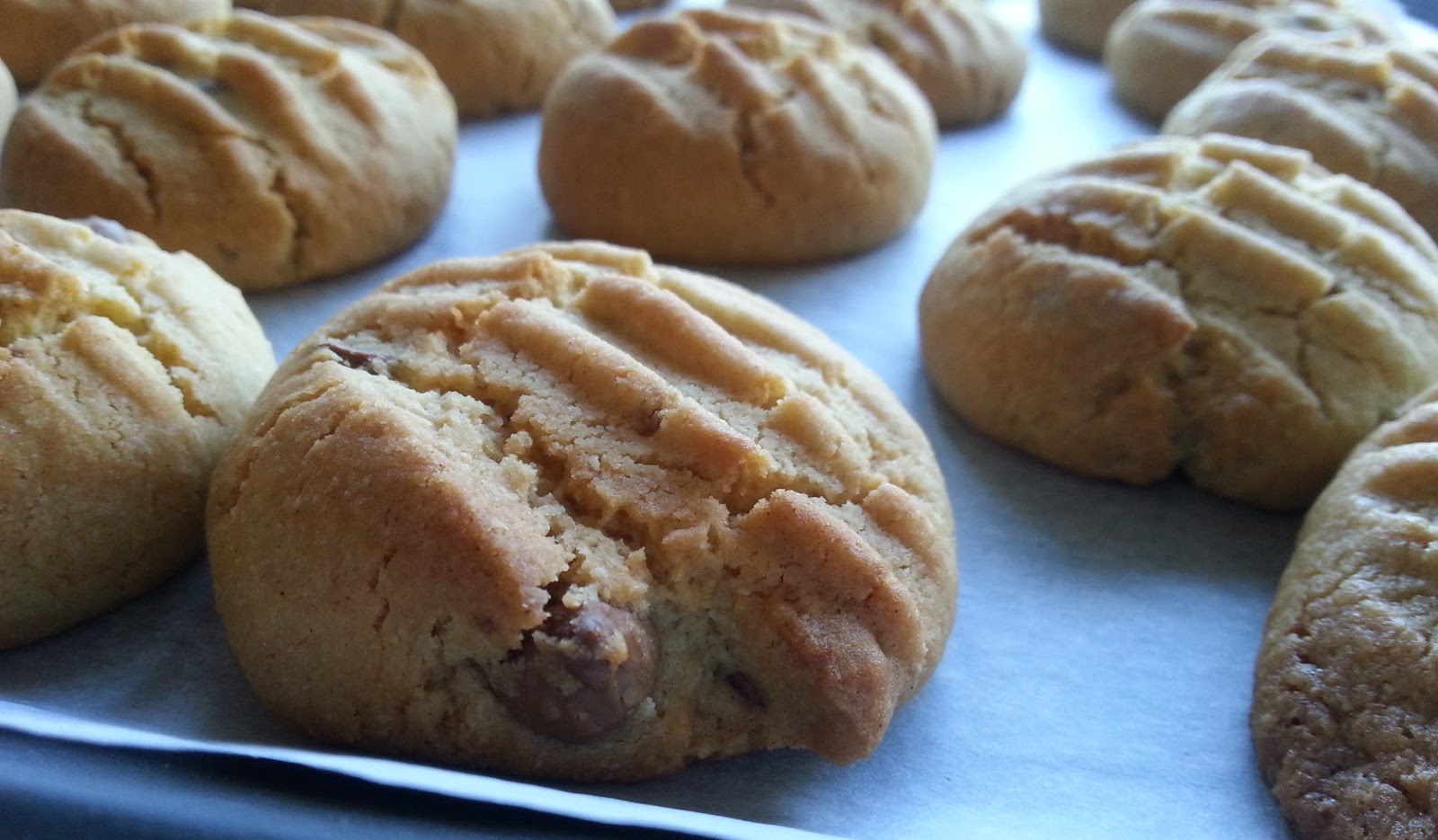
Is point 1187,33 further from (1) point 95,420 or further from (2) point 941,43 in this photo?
(1) point 95,420

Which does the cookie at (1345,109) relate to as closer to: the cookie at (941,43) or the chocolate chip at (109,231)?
the cookie at (941,43)

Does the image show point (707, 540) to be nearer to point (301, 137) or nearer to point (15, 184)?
point (301, 137)

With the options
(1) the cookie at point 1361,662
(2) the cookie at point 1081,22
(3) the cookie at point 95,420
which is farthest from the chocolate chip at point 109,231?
(2) the cookie at point 1081,22

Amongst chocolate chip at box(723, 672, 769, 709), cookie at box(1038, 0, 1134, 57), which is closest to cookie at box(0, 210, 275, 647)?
chocolate chip at box(723, 672, 769, 709)

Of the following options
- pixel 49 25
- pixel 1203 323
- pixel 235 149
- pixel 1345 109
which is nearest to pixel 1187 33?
pixel 1345 109

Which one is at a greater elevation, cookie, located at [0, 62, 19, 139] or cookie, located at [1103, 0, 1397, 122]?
cookie, located at [1103, 0, 1397, 122]

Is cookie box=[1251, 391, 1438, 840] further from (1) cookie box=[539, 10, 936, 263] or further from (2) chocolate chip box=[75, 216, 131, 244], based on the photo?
(2) chocolate chip box=[75, 216, 131, 244]
